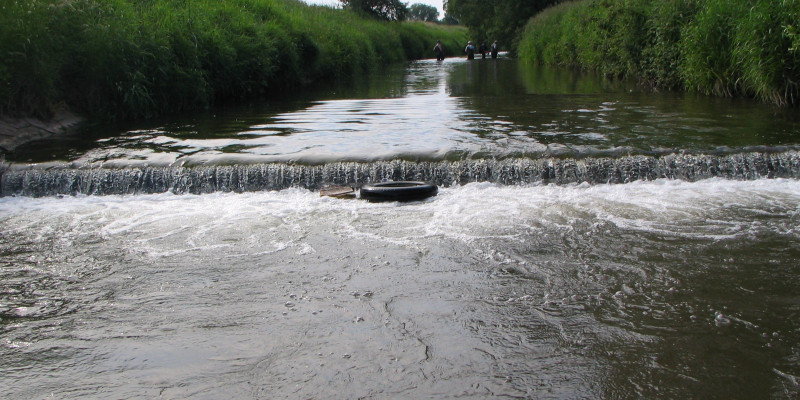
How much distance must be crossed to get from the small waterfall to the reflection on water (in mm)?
281

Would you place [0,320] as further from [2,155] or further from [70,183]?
[2,155]

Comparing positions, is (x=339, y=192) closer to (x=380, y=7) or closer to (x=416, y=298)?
(x=416, y=298)

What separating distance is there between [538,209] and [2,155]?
8063mm

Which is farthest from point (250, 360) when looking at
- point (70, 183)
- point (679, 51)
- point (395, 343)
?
point (679, 51)

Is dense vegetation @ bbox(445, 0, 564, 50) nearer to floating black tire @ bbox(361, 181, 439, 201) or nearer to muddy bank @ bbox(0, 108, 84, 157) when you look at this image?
muddy bank @ bbox(0, 108, 84, 157)

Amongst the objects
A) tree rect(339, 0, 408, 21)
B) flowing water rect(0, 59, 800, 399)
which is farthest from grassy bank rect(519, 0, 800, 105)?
tree rect(339, 0, 408, 21)

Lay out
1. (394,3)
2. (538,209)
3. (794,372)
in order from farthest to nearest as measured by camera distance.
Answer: (394,3) < (538,209) < (794,372)

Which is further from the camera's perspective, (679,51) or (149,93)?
(679,51)

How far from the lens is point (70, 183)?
8891 mm

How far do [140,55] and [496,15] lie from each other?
37.4 meters

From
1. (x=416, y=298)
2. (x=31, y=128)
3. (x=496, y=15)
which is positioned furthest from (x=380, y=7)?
(x=416, y=298)

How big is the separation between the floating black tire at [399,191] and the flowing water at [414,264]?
137 mm

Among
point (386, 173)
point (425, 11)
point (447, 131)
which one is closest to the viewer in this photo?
point (386, 173)

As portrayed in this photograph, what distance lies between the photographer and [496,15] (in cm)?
4697
